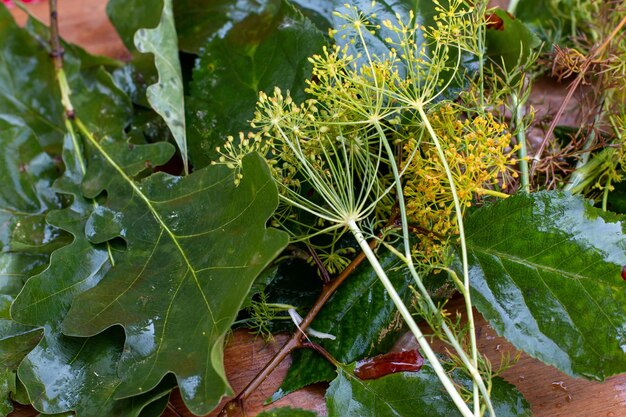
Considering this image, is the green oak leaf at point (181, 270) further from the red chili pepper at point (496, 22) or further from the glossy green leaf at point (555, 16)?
the glossy green leaf at point (555, 16)

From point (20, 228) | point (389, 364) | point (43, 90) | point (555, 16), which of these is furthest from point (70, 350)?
point (555, 16)

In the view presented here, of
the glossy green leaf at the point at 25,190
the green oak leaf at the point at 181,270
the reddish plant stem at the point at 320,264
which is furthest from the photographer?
the glossy green leaf at the point at 25,190

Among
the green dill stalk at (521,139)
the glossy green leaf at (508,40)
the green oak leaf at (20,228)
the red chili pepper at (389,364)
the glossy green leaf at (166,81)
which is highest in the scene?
the glossy green leaf at (508,40)

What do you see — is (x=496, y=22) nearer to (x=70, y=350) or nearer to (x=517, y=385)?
(x=517, y=385)

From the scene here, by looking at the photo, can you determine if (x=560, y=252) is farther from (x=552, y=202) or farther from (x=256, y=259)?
(x=256, y=259)

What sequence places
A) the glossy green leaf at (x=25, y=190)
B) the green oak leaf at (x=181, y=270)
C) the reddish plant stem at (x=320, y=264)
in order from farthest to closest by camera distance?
1. the glossy green leaf at (x=25, y=190)
2. the reddish plant stem at (x=320, y=264)
3. the green oak leaf at (x=181, y=270)

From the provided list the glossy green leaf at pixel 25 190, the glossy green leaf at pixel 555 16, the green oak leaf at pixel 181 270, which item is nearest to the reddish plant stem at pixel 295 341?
the green oak leaf at pixel 181 270

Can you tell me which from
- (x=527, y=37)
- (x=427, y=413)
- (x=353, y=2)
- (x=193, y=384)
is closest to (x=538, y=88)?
(x=527, y=37)
